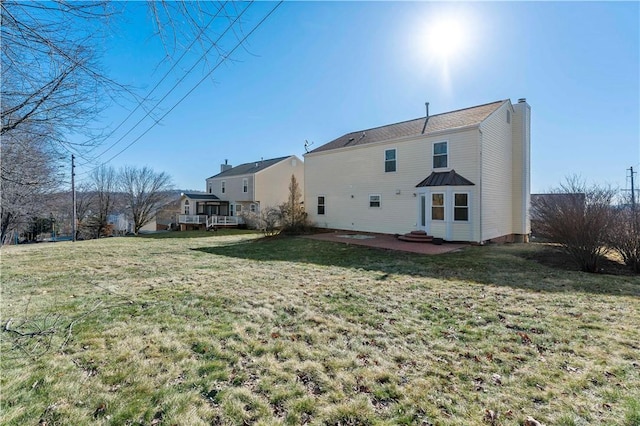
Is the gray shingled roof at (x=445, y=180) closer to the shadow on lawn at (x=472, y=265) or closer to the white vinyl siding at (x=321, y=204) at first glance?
the shadow on lawn at (x=472, y=265)

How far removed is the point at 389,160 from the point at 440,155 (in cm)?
269

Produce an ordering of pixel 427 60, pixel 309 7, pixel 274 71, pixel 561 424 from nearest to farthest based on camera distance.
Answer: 1. pixel 561 424
2. pixel 309 7
3. pixel 274 71
4. pixel 427 60

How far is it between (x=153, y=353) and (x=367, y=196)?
14.1 meters

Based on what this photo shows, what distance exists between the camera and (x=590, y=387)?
8.27 feet

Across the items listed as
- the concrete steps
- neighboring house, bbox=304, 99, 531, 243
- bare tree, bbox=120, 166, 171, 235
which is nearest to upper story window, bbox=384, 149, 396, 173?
neighboring house, bbox=304, 99, 531, 243

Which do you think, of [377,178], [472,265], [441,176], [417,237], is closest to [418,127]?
[377,178]

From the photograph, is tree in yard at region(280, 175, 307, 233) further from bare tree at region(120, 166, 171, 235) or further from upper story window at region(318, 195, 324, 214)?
bare tree at region(120, 166, 171, 235)

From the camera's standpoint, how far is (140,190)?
112 ft

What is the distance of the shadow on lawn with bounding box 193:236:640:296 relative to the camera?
20.2ft

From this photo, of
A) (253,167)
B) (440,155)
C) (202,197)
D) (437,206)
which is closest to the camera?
(437,206)

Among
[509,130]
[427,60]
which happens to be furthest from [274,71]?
[509,130]

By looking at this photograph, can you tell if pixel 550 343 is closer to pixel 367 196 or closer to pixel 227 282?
pixel 227 282

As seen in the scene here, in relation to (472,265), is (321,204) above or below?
above

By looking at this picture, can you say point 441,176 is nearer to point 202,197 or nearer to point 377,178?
point 377,178
